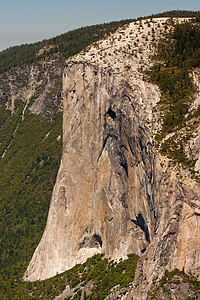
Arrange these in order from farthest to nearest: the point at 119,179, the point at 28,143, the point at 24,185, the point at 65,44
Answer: the point at 65,44
the point at 28,143
the point at 24,185
the point at 119,179

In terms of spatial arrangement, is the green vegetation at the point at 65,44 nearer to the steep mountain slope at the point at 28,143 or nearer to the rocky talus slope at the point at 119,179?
the steep mountain slope at the point at 28,143

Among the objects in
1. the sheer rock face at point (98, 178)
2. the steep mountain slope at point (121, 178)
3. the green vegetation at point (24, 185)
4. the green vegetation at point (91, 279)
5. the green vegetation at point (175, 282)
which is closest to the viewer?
the green vegetation at point (175, 282)

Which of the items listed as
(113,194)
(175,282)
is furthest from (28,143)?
(175,282)

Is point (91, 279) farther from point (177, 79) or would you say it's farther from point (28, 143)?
point (28, 143)

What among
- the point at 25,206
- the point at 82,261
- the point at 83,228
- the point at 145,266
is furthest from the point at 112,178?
the point at 25,206

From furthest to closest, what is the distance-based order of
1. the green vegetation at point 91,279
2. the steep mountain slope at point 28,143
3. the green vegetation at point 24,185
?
the steep mountain slope at point 28,143
the green vegetation at point 24,185
the green vegetation at point 91,279

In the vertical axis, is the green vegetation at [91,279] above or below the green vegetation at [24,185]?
below

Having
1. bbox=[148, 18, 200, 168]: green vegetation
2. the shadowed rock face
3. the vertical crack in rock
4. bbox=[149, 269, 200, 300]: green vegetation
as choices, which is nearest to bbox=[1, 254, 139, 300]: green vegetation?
the shadowed rock face

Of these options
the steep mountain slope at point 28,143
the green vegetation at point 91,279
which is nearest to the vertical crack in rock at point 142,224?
the green vegetation at point 91,279
